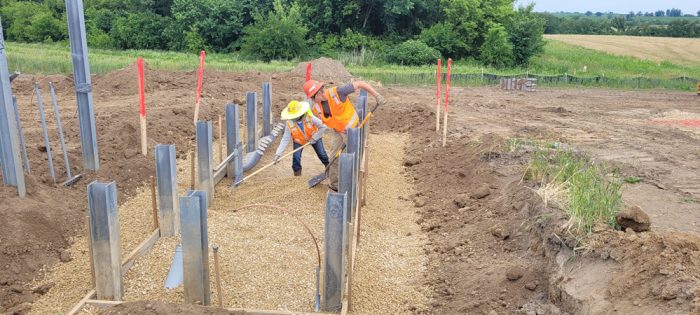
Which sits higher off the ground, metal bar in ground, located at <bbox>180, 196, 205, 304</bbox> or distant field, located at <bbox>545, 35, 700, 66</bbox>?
metal bar in ground, located at <bbox>180, 196, 205, 304</bbox>

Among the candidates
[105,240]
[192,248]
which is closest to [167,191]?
[105,240]

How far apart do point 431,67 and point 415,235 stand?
72.8ft

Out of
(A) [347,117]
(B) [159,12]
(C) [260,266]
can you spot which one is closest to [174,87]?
(A) [347,117]

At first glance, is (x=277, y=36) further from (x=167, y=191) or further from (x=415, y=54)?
(x=167, y=191)

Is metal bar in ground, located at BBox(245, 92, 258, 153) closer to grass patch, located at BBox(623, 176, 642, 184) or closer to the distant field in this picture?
grass patch, located at BBox(623, 176, 642, 184)

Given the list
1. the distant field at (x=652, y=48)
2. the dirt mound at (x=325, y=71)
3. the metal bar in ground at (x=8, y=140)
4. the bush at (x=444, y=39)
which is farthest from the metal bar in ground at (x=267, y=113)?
the distant field at (x=652, y=48)

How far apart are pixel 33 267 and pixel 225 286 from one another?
5.59ft

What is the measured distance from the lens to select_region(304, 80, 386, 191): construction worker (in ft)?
25.4

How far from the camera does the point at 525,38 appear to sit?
30422 mm

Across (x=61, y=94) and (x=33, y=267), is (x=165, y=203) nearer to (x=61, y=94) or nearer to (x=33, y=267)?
(x=33, y=267)

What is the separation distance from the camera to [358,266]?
5.54 m

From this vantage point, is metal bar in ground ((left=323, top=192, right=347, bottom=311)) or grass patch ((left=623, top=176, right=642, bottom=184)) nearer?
metal bar in ground ((left=323, top=192, right=347, bottom=311))

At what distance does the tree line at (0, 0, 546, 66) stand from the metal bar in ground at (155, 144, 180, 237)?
24.2 meters

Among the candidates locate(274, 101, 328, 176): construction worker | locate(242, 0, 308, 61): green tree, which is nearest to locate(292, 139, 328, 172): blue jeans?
locate(274, 101, 328, 176): construction worker
